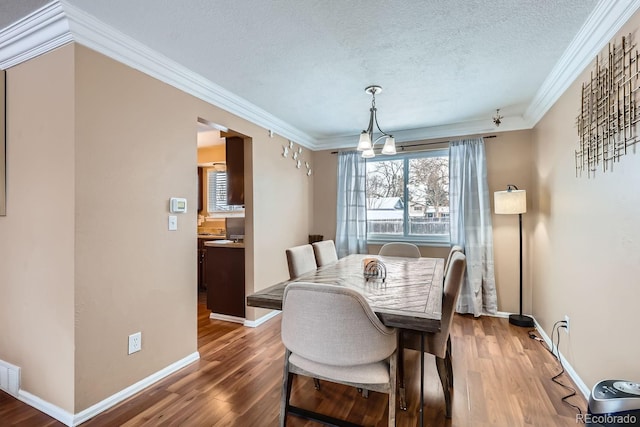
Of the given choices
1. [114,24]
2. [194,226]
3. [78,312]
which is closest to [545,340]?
[194,226]

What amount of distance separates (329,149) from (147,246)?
3.08m

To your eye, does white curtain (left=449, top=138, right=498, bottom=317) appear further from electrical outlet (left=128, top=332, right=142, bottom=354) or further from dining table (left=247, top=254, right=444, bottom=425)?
electrical outlet (left=128, top=332, right=142, bottom=354)

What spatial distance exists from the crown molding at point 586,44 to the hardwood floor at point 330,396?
7.40ft

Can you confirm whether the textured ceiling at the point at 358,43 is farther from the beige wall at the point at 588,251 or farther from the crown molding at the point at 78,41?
the beige wall at the point at 588,251

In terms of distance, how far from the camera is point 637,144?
1482 mm

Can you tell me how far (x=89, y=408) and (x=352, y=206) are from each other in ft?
11.2

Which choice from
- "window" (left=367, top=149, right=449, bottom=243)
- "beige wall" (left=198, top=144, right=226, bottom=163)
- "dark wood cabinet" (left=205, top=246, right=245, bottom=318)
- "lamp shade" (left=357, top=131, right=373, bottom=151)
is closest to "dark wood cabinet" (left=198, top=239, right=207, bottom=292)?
"dark wood cabinet" (left=205, top=246, right=245, bottom=318)

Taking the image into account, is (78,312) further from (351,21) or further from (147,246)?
(351,21)

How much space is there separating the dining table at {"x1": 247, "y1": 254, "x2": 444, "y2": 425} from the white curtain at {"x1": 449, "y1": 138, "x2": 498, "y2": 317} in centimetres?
118

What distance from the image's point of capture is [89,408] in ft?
5.92

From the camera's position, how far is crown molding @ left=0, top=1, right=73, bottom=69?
1691mm

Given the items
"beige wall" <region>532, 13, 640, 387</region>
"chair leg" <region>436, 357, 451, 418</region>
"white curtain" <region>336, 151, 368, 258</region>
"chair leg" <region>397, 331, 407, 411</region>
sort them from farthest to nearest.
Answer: "white curtain" <region>336, 151, 368, 258</region> < "chair leg" <region>397, 331, 407, 411</region> < "chair leg" <region>436, 357, 451, 418</region> < "beige wall" <region>532, 13, 640, 387</region>

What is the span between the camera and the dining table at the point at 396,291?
4.50 feet

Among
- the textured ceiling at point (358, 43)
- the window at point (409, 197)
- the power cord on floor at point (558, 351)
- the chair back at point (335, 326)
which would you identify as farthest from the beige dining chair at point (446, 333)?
the window at point (409, 197)
